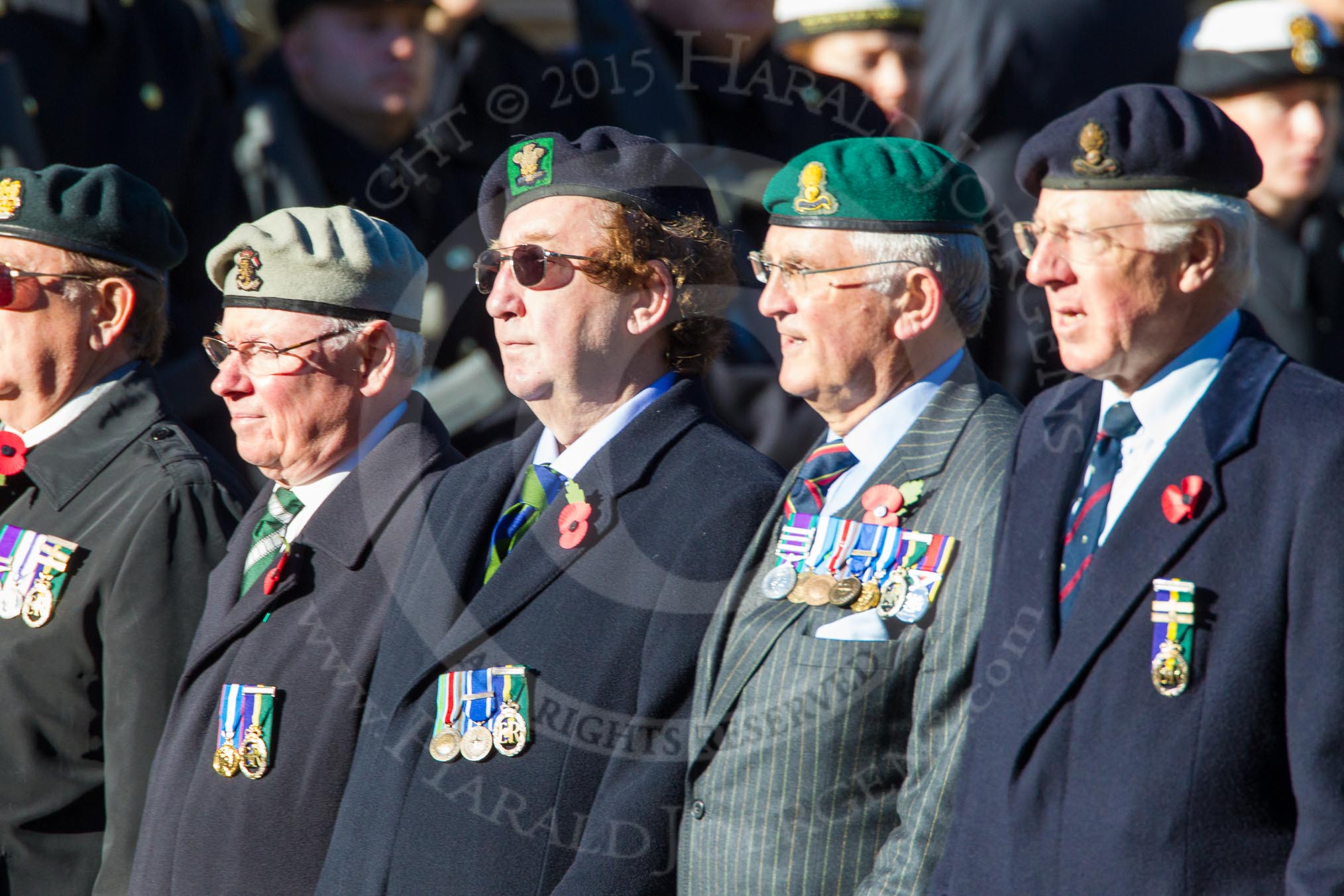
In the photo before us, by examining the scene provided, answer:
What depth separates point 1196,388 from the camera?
2.89 m

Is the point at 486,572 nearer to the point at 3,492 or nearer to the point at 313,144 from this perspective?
the point at 3,492

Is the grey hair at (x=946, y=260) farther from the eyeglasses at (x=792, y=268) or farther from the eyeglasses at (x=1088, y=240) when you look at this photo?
the eyeglasses at (x=1088, y=240)

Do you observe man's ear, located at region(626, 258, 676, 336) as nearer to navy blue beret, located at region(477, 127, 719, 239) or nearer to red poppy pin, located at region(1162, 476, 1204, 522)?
navy blue beret, located at region(477, 127, 719, 239)

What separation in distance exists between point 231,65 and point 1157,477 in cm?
556

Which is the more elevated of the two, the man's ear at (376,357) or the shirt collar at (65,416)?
the man's ear at (376,357)

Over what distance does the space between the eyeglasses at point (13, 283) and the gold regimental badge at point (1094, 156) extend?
2.64 m

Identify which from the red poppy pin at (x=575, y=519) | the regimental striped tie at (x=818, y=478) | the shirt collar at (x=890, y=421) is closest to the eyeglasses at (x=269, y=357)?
the red poppy pin at (x=575, y=519)

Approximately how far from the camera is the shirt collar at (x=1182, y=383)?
2.89m

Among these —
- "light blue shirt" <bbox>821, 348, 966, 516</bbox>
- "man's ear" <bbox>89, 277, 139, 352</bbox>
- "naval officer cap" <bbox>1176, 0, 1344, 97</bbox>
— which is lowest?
"light blue shirt" <bbox>821, 348, 966, 516</bbox>

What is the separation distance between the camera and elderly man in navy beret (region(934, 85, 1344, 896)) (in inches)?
103

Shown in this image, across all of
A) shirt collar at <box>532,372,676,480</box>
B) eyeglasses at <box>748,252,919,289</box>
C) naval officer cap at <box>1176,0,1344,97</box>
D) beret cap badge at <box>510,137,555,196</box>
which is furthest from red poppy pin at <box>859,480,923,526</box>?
naval officer cap at <box>1176,0,1344,97</box>

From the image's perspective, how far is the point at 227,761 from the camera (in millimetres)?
3824

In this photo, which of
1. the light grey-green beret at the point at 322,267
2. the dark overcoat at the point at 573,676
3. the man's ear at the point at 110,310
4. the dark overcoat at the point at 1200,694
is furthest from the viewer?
the man's ear at the point at 110,310

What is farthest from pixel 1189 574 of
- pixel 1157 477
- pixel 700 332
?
pixel 700 332
